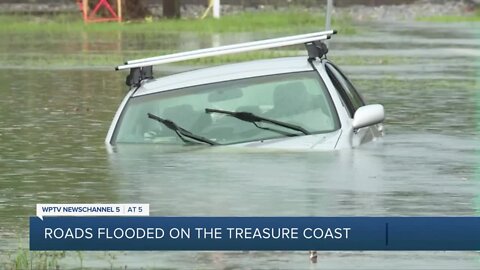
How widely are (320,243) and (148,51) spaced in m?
31.0

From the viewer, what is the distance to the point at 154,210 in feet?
42.8

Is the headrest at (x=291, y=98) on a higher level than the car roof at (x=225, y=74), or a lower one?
lower

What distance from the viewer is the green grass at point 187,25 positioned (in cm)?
5225

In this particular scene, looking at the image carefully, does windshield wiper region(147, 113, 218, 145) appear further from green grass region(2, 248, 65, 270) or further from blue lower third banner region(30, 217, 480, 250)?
blue lower third banner region(30, 217, 480, 250)

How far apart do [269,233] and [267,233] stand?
0.01 m

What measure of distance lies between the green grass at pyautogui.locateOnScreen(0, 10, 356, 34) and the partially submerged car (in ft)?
113

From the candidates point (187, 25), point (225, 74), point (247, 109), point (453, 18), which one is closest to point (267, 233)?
point (225, 74)

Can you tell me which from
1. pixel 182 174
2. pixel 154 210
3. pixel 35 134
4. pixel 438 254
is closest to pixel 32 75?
pixel 35 134

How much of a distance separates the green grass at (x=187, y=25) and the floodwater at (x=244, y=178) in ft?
89.7

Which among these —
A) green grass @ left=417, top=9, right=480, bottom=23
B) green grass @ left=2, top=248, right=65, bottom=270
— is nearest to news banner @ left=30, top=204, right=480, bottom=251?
green grass @ left=2, top=248, right=65, bottom=270

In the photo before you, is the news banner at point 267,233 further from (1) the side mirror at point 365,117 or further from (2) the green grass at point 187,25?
(2) the green grass at point 187,25

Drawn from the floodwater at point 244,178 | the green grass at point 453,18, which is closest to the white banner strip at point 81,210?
the floodwater at point 244,178

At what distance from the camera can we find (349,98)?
15148mm

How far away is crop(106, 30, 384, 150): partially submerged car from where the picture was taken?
577 inches
